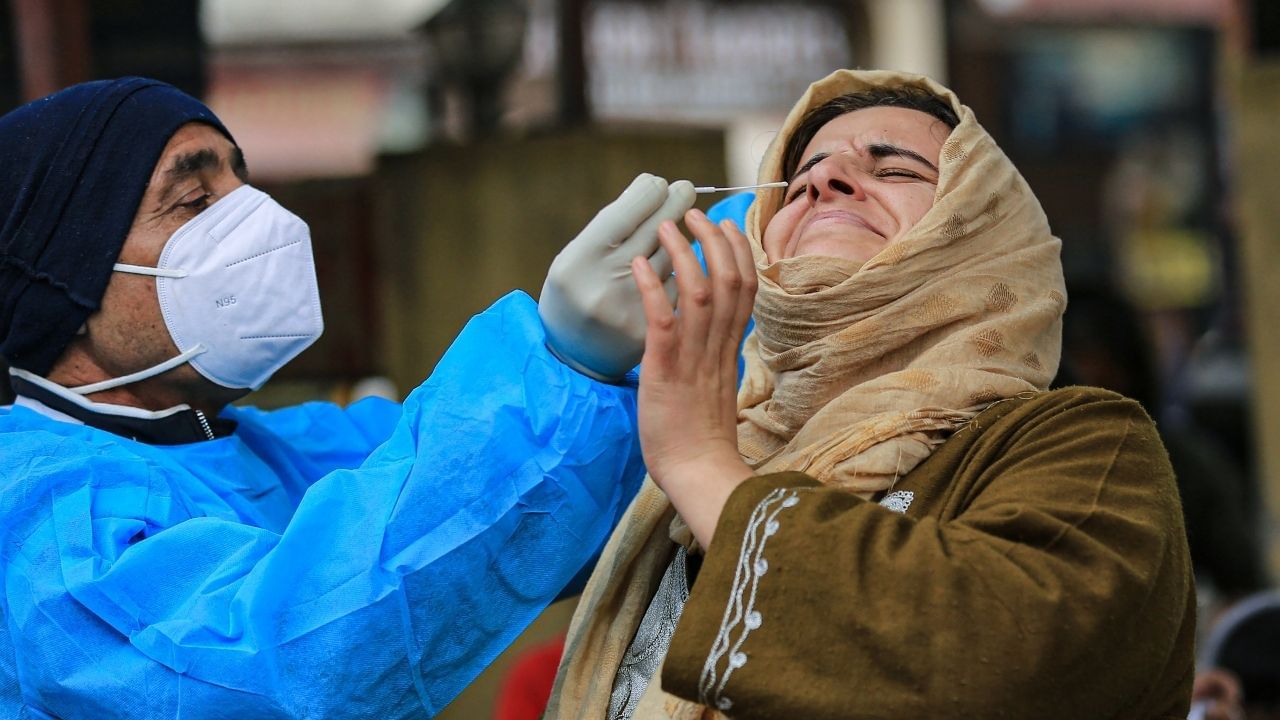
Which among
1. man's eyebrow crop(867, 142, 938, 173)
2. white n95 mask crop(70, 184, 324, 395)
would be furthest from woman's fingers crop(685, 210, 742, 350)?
white n95 mask crop(70, 184, 324, 395)

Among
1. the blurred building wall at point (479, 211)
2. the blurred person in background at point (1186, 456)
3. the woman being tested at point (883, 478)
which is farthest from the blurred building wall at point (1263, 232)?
the woman being tested at point (883, 478)

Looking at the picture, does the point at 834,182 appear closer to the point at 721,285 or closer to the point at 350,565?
the point at 721,285

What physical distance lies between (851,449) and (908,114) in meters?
0.57

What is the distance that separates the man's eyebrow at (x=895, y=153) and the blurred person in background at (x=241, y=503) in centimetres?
29

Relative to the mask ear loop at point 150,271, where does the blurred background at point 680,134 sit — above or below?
below

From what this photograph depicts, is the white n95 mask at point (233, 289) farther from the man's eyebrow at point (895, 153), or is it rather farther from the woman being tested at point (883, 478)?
the man's eyebrow at point (895, 153)

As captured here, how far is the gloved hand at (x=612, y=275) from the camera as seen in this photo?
192cm

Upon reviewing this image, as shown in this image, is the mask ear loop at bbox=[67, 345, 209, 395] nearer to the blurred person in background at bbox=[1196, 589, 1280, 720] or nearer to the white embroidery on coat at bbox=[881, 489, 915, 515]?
the white embroidery on coat at bbox=[881, 489, 915, 515]

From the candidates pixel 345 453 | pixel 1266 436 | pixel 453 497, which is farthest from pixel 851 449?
pixel 1266 436

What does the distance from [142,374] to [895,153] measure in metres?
1.22

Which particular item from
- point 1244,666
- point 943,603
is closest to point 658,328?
point 943,603

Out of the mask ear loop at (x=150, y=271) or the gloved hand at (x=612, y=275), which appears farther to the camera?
the mask ear loop at (x=150, y=271)

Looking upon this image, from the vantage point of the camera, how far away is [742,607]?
1.60 meters

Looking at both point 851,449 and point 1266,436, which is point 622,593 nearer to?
point 851,449
